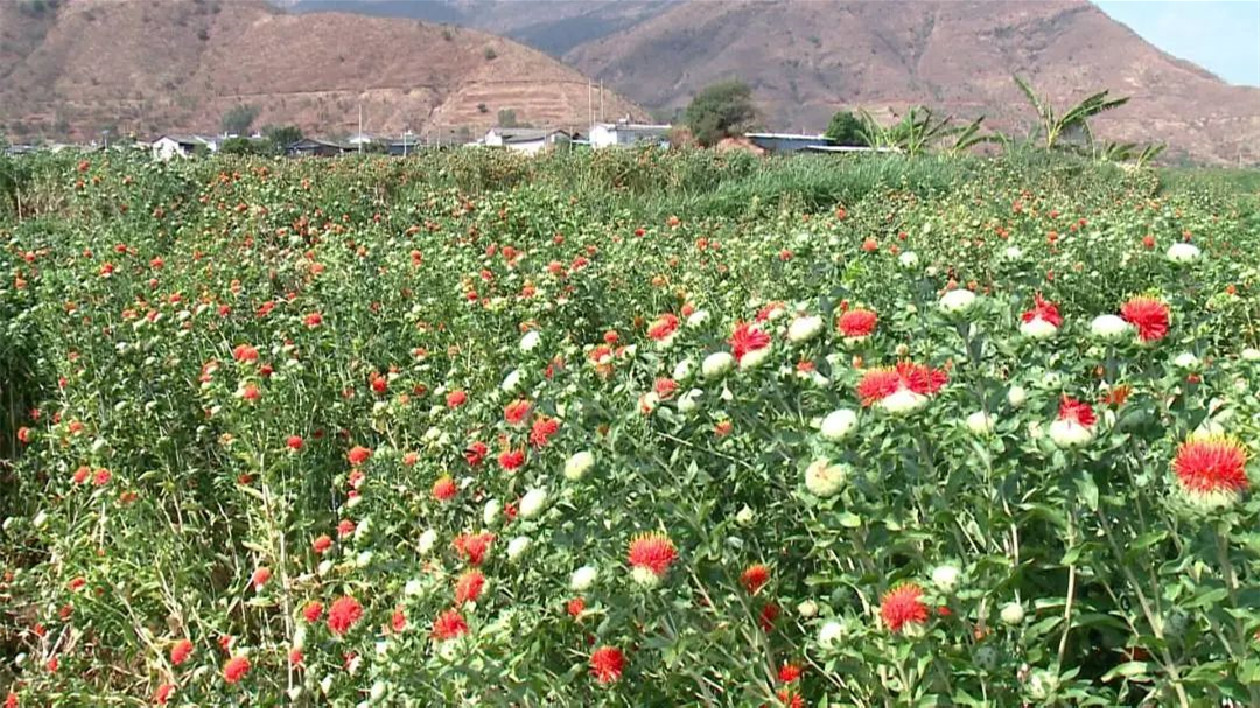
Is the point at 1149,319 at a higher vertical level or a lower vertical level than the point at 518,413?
higher

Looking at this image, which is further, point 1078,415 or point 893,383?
point 893,383

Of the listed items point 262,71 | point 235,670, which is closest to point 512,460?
point 235,670

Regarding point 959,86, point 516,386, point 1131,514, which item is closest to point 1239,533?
point 1131,514

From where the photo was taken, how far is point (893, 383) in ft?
4.76

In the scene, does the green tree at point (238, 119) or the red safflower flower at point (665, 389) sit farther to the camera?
the green tree at point (238, 119)

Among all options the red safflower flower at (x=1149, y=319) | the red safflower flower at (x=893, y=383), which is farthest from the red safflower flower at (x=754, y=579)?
the red safflower flower at (x=1149, y=319)

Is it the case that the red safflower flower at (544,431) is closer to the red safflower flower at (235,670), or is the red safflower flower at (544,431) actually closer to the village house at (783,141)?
the red safflower flower at (235,670)

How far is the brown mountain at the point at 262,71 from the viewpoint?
291ft

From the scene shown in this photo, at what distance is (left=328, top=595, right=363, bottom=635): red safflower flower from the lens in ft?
6.35

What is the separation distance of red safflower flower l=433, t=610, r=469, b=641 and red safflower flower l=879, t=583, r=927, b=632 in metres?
0.71

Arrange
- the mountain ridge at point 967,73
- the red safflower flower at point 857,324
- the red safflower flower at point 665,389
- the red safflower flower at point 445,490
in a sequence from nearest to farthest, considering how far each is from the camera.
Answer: the red safflower flower at point 857,324
the red safflower flower at point 665,389
the red safflower flower at point 445,490
the mountain ridge at point 967,73

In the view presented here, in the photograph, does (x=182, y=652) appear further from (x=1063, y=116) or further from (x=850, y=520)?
(x=1063, y=116)

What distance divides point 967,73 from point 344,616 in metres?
181

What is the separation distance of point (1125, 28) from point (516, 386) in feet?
682
